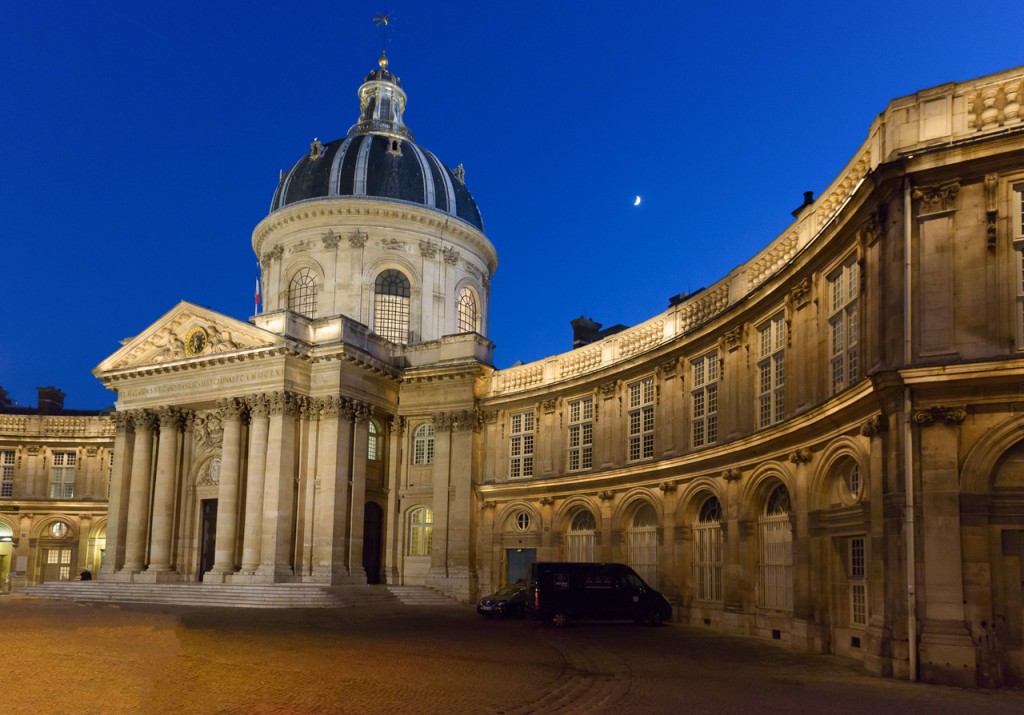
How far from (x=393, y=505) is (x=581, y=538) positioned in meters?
10.8

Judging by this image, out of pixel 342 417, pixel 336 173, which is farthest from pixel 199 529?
pixel 336 173

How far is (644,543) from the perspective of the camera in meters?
31.3

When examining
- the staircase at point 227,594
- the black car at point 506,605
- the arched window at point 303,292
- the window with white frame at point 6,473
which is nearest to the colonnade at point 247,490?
the staircase at point 227,594

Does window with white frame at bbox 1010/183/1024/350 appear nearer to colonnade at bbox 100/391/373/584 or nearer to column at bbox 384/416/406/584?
colonnade at bbox 100/391/373/584

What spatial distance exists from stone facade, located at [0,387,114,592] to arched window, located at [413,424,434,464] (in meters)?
20.2

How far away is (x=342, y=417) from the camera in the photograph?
39.0 metres

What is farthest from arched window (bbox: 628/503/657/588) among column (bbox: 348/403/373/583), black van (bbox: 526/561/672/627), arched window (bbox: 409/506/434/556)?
column (bbox: 348/403/373/583)

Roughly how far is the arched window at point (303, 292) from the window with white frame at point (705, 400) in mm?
24157

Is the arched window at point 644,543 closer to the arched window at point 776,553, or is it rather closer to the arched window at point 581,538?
the arched window at point 581,538

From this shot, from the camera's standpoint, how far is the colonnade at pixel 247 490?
37.9 metres

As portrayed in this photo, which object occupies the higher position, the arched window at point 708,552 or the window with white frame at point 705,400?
the window with white frame at point 705,400

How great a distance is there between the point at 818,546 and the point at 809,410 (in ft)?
9.73

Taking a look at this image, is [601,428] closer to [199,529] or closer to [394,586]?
[394,586]

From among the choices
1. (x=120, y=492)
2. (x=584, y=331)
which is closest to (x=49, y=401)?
(x=120, y=492)
